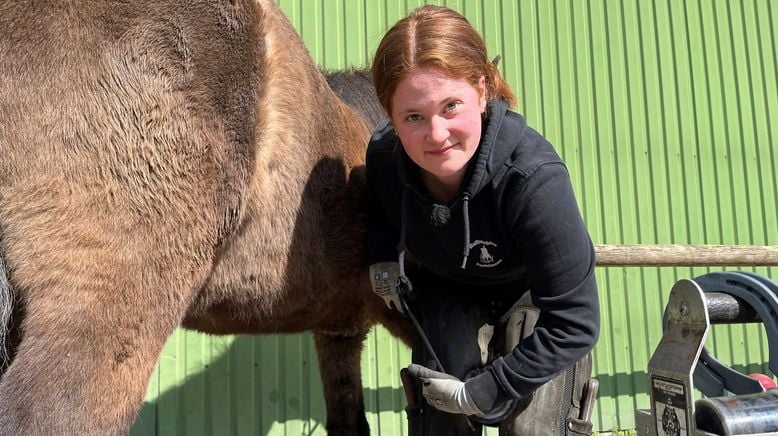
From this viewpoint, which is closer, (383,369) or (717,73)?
(383,369)

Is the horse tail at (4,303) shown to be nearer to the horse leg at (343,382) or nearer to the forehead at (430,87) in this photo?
the forehead at (430,87)

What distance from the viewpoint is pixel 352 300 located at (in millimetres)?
3021

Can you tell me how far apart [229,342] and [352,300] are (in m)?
1.78

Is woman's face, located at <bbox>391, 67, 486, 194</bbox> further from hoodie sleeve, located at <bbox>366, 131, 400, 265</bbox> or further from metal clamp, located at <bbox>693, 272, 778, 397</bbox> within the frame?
metal clamp, located at <bbox>693, 272, 778, 397</bbox>

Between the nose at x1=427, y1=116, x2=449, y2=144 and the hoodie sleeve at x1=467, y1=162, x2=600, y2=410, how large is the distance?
0.79 feet

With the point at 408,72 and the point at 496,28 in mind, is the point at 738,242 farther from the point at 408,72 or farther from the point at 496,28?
the point at 408,72

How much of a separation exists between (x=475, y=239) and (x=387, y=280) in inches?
16.7

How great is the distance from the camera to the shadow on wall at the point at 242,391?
4391mm

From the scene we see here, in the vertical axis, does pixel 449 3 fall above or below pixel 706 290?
above

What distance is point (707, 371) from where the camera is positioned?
6.31ft

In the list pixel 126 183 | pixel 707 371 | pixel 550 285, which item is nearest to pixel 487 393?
pixel 550 285

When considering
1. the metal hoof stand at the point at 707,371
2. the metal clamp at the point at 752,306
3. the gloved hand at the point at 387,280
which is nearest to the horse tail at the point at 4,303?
the gloved hand at the point at 387,280

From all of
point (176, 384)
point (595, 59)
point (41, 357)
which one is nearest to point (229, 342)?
point (176, 384)

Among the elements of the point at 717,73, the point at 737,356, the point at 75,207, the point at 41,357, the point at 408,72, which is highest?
the point at 717,73
